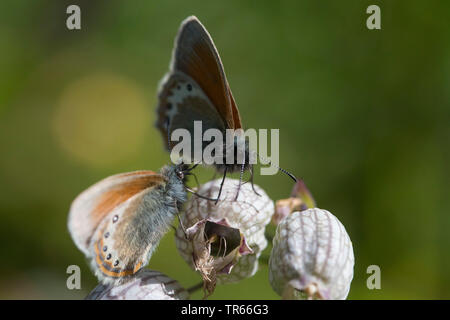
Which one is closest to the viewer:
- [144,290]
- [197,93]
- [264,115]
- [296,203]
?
[144,290]

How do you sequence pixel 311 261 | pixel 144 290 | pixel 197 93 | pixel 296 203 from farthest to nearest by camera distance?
pixel 197 93 → pixel 296 203 → pixel 144 290 → pixel 311 261

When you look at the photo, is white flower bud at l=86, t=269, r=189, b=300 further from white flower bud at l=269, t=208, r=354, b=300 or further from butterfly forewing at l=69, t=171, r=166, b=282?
white flower bud at l=269, t=208, r=354, b=300

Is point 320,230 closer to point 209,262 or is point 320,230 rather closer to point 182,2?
point 209,262

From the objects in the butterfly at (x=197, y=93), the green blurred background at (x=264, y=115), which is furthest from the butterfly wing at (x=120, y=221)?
the green blurred background at (x=264, y=115)

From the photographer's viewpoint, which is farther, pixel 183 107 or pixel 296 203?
pixel 183 107

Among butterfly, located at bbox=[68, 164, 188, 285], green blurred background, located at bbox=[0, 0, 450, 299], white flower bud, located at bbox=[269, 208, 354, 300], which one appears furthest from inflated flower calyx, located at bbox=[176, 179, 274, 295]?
green blurred background, located at bbox=[0, 0, 450, 299]

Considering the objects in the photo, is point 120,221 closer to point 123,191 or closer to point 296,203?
point 123,191

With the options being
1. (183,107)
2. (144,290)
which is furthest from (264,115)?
(144,290)
